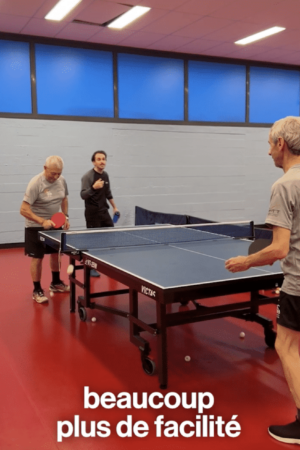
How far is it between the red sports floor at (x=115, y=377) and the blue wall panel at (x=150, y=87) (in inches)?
203

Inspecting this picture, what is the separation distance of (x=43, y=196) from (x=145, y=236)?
1120mm

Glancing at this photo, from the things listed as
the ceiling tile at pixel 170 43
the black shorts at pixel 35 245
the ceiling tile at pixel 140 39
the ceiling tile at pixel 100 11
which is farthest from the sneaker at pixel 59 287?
the ceiling tile at pixel 170 43

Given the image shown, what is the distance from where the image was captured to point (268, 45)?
8.46 metres

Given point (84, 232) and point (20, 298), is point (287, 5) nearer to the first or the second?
point (84, 232)

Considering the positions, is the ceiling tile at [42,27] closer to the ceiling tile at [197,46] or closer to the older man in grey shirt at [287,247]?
the ceiling tile at [197,46]

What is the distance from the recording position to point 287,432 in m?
2.36

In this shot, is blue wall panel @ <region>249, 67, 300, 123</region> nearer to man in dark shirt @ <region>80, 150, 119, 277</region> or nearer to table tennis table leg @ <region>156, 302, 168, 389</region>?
man in dark shirt @ <region>80, 150, 119, 277</region>

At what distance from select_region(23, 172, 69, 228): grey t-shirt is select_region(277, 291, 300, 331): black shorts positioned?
306cm

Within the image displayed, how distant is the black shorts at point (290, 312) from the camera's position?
2.20 m

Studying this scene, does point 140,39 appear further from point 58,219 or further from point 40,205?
point 58,219

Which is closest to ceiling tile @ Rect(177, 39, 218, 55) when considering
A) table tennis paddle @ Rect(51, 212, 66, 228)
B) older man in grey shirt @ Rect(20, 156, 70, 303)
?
older man in grey shirt @ Rect(20, 156, 70, 303)

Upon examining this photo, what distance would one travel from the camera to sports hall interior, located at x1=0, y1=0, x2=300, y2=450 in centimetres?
277

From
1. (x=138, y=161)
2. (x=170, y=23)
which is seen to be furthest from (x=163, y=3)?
(x=138, y=161)

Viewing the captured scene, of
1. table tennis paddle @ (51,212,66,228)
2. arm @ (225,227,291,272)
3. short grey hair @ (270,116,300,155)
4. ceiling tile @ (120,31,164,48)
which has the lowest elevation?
table tennis paddle @ (51,212,66,228)
